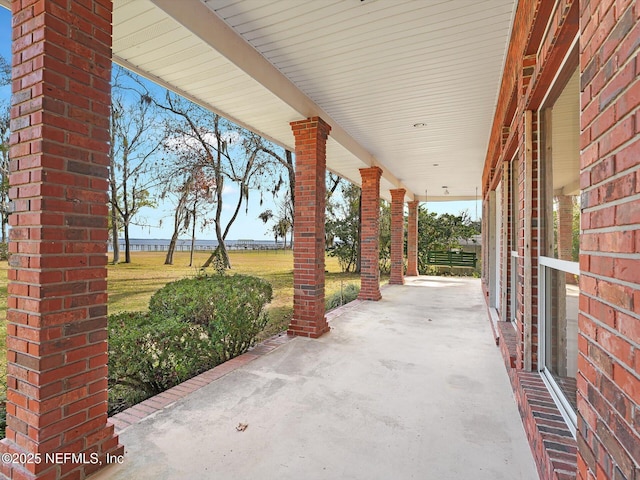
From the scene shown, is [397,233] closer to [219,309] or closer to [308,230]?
[308,230]

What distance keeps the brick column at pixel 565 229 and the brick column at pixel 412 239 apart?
1041 centimetres

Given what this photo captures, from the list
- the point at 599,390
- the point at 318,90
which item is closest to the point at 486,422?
the point at 599,390

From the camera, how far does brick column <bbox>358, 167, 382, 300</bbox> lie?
23.8ft

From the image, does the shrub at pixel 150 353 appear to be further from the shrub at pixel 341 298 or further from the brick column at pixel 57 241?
the shrub at pixel 341 298

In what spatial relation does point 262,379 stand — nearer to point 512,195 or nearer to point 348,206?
point 512,195

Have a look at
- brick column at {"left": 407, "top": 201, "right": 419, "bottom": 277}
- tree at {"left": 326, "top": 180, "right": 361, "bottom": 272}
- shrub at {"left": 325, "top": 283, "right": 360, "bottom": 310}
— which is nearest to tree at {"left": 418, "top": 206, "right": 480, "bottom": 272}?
brick column at {"left": 407, "top": 201, "right": 419, "bottom": 277}

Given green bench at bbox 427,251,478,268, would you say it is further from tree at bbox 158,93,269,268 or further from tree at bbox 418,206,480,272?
tree at bbox 158,93,269,268

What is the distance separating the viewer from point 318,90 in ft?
13.6

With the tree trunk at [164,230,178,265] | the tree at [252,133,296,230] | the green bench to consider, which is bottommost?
the green bench

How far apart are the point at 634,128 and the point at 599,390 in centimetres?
72

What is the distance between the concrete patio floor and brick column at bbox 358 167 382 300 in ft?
10.6

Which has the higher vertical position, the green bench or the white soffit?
the white soffit

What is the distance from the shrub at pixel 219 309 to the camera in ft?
11.9

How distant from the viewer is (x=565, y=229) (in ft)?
6.43
